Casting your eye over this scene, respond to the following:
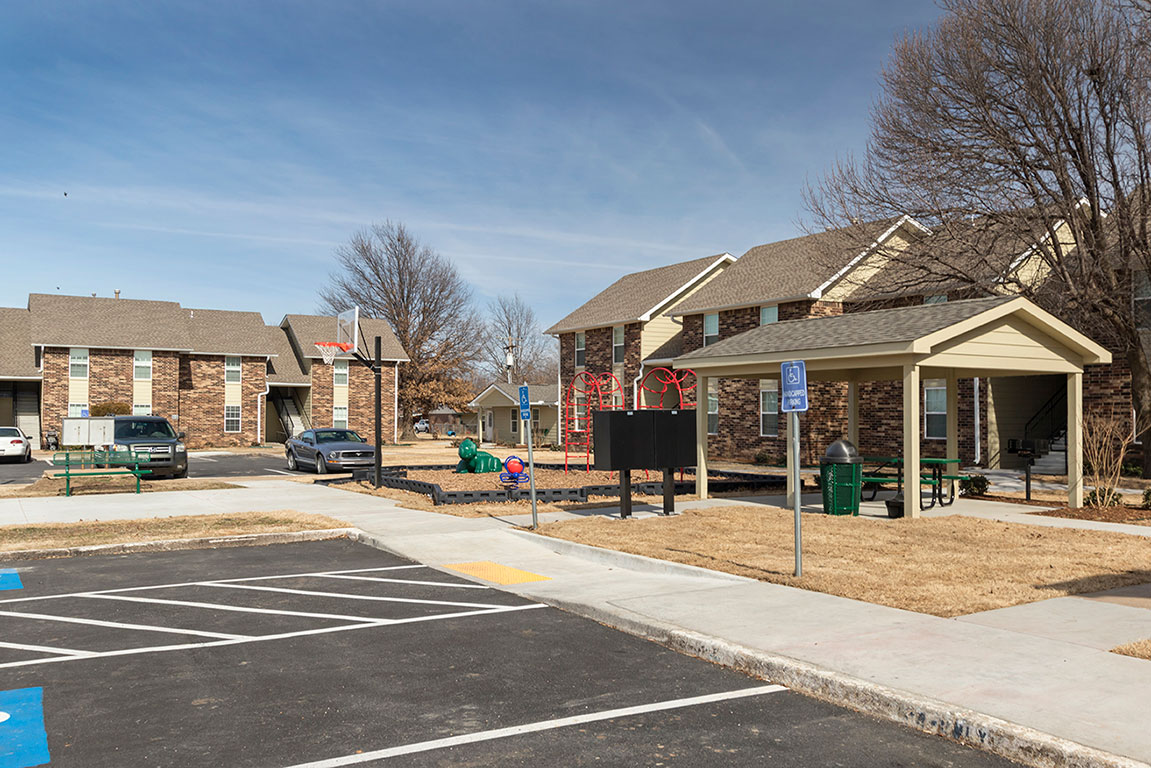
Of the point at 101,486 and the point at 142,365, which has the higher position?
the point at 142,365

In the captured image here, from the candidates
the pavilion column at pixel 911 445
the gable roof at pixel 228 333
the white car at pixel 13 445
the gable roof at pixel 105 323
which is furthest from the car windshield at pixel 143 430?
the gable roof at pixel 228 333

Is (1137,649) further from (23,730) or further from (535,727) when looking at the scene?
(23,730)

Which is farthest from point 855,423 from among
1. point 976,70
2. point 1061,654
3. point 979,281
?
point 1061,654

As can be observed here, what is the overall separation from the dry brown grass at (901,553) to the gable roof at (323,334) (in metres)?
41.4

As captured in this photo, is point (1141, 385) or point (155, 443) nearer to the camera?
point (1141, 385)

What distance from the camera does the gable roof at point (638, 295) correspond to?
3838 centimetres

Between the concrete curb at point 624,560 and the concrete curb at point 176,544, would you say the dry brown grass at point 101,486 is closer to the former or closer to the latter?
the concrete curb at point 176,544

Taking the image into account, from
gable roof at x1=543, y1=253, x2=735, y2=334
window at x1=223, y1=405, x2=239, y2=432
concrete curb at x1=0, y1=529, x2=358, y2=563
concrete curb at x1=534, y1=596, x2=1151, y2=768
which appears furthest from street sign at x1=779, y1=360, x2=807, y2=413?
window at x1=223, y1=405, x2=239, y2=432

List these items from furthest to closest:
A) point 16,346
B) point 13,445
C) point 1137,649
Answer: point 16,346, point 13,445, point 1137,649

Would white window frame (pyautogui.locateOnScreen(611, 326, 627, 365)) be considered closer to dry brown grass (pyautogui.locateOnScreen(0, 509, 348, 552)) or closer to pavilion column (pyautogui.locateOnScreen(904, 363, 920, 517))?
dry brown grass (pyautogui.locateOnScreen(0, 509, 348, 552))

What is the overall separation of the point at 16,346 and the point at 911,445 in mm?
47022

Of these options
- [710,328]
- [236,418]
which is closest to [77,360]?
[236,418]

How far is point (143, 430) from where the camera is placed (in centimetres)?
2528

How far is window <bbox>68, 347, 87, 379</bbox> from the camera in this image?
44500mm
